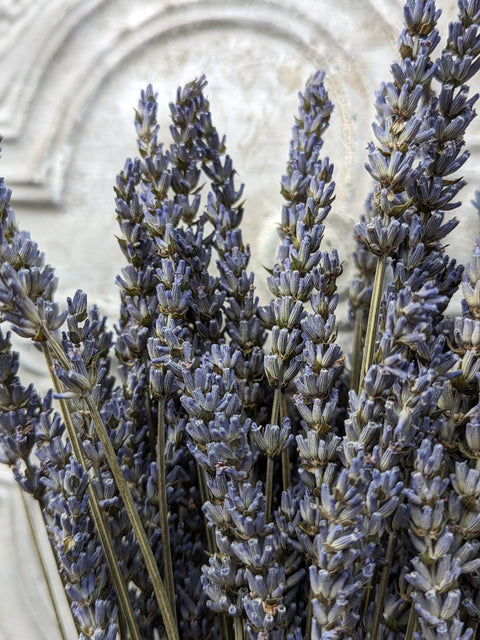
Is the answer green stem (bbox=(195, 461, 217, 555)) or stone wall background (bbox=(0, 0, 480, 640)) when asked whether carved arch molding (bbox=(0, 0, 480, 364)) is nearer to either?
stone wall background (bbox=(0, 0, 480, 640))

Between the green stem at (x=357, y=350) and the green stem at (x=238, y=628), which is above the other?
the green stem at (x=357, y=350)

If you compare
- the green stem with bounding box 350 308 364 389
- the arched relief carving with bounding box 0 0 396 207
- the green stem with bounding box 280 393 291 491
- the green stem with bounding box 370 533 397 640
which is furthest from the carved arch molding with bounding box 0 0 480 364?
the green stem with bounding box 370 533 397 640

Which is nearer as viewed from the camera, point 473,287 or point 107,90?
point 473,287

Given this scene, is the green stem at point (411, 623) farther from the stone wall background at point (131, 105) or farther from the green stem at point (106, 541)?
the stone wall background at point (131, 105)

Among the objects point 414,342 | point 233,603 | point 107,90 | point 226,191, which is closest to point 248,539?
point 233,603

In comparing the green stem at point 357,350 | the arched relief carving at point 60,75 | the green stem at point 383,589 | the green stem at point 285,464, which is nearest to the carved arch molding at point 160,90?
the arched relief carving at point 60,75

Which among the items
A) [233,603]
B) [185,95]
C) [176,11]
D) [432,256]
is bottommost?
[233,603]

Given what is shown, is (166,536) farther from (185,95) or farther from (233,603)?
(185,95)
